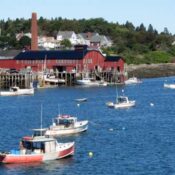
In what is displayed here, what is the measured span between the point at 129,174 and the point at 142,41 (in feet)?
515

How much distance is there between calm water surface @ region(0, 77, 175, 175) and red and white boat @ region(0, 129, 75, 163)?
38 centimetres

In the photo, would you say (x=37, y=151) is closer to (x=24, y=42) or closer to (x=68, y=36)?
(x=24, y=42)

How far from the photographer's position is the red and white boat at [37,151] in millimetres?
44500

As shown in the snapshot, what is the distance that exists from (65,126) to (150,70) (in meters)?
112

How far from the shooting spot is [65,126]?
5734cm

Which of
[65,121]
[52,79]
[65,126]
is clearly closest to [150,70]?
[52,79]

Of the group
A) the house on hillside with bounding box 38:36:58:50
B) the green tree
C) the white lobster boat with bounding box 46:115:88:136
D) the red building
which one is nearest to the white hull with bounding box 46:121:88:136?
the white lobster boat with bounding box 46:115:88:136

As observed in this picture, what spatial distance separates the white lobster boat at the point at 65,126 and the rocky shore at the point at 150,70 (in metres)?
98.4

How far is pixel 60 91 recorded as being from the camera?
4343 inches

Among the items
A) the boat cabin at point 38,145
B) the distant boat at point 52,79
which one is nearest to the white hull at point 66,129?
the boat cabin at point 38,145

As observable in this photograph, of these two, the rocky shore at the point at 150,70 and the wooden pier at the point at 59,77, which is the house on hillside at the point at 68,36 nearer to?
the rocky shore at the point at 150,70

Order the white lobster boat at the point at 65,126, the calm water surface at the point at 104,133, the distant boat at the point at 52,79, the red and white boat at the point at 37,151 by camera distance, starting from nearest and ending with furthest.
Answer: the calm water surface at the point at 104,133
the red and white boat at the point at 37,151
the white lobster boat at the point at 65,126
the distant boat at the point at 52,79

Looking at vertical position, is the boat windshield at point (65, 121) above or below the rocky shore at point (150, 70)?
below

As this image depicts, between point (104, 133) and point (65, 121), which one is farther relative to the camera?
point (104, 133)
